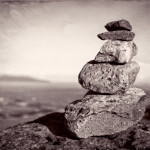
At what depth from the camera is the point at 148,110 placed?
13219mm

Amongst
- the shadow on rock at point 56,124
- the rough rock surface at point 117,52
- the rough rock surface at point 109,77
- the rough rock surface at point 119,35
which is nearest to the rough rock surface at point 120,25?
the rough rock surface at point 119,35

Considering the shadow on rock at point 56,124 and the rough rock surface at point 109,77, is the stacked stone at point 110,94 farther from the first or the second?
the shadow on rock at point 56,124

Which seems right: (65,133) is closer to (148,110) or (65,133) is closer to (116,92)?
(116,92)

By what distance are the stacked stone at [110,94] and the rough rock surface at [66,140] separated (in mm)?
239

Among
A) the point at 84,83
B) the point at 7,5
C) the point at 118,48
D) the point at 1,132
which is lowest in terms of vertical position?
the point at 1,132

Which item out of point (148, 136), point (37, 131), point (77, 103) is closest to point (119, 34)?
point (77, 103)

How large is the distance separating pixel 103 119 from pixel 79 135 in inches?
33.3

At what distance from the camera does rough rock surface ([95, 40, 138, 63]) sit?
28.4 ft

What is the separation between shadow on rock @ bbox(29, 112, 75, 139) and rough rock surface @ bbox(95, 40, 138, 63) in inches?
96.7

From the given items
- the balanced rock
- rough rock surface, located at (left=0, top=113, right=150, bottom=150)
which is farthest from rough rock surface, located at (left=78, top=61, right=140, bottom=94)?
rough rock surface, located at (left=0, top=113, right=150, bottom=150)

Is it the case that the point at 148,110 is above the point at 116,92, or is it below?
below

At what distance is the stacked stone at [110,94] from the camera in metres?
8.55

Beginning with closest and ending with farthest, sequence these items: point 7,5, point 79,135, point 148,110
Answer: point 79,135
point 148,110
point 7,5

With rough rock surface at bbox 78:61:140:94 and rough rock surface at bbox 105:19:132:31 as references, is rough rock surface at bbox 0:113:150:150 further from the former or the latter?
rough rock surface at bbox 105:19:132:31
